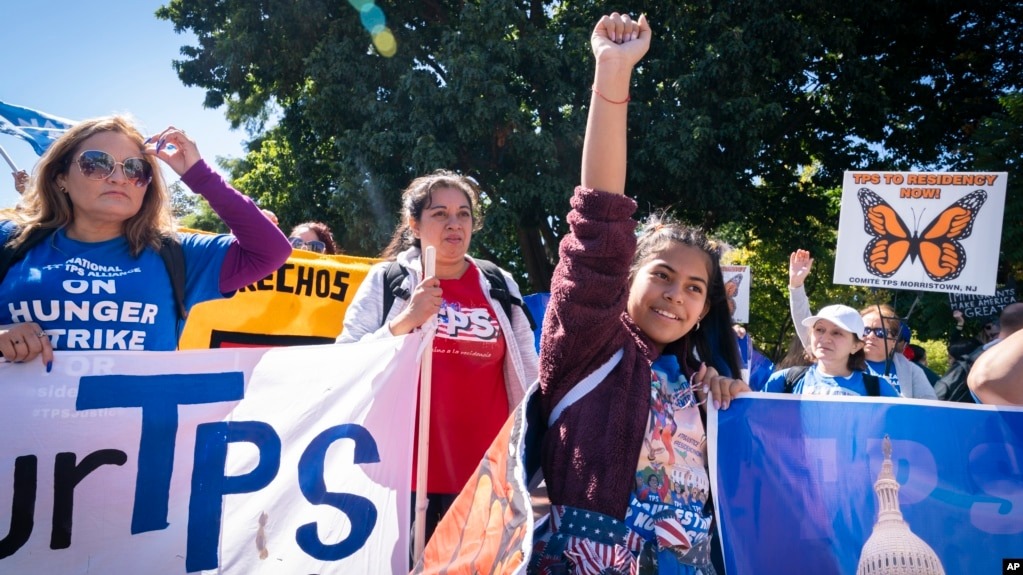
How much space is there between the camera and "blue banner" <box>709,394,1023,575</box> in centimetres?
218

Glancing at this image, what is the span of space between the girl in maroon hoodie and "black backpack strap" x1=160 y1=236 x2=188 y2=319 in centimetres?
131

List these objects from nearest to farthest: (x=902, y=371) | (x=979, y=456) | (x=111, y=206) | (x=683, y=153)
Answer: (x=979, y=456)
(x=111, y=206)
(x=902, y=371)
(x=683, y=153)

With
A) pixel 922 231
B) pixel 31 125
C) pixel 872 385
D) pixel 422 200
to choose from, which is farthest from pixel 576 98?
pixel 422 200

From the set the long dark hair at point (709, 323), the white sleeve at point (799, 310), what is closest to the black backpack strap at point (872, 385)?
the white sleeve at point (799, 310)

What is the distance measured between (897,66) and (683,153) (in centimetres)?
613

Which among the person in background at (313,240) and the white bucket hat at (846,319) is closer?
the white bucket hat at (846,319)

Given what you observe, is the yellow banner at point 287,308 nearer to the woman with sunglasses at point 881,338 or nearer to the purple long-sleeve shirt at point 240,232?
the purple long-sleeve shirt at point 240,232

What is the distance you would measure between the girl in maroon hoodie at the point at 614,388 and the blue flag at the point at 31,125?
16.0ft

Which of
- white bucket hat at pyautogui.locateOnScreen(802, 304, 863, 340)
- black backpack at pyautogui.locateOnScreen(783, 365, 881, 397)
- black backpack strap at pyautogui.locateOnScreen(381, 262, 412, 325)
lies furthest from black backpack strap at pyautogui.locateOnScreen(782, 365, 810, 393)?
black backpack strap at pyautogui.locateOnScreen(381, 262, 412, 325)

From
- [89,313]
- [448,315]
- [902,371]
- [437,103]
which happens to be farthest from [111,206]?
[437,103]

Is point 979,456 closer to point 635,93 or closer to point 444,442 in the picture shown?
point 444,442

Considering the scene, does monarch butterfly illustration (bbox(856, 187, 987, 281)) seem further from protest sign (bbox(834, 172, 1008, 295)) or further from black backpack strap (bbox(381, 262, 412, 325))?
black backpack strap (bbox(381, 262, 412, 325))

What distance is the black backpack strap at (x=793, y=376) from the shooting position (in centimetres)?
442

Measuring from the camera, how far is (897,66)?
47.3ft
